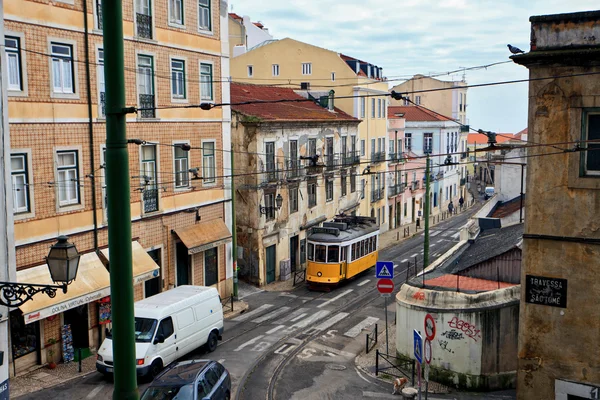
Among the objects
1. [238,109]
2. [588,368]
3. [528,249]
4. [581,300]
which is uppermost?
[238,109]

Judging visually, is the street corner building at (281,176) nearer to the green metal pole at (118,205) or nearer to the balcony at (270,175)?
the balcony at (270,175)

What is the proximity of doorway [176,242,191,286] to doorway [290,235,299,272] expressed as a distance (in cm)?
1000

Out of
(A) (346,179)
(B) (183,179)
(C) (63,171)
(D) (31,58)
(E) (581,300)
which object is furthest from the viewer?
(A) (346,179)

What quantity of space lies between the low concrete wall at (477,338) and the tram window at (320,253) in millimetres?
12103

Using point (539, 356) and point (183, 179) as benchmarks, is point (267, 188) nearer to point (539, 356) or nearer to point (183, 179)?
point (183, 179)

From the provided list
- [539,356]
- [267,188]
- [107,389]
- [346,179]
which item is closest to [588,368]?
[539,356]

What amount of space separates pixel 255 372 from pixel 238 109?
15.9m

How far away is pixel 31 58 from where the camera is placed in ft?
56.5

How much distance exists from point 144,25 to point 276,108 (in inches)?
520

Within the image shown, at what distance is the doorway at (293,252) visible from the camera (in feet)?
112

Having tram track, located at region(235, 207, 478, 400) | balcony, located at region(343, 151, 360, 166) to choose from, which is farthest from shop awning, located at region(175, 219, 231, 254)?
balcony, located at region(343, 151, 360, 166)

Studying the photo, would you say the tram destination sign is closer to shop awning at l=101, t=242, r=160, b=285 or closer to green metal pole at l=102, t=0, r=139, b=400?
green metal pole at l=102, t=0, r=139, b=400

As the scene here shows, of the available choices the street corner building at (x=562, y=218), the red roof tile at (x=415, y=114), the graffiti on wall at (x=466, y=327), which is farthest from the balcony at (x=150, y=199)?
the red roof tile at (x=415, y=114)

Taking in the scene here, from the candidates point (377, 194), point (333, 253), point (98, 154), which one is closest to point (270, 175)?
point (333, 253)
